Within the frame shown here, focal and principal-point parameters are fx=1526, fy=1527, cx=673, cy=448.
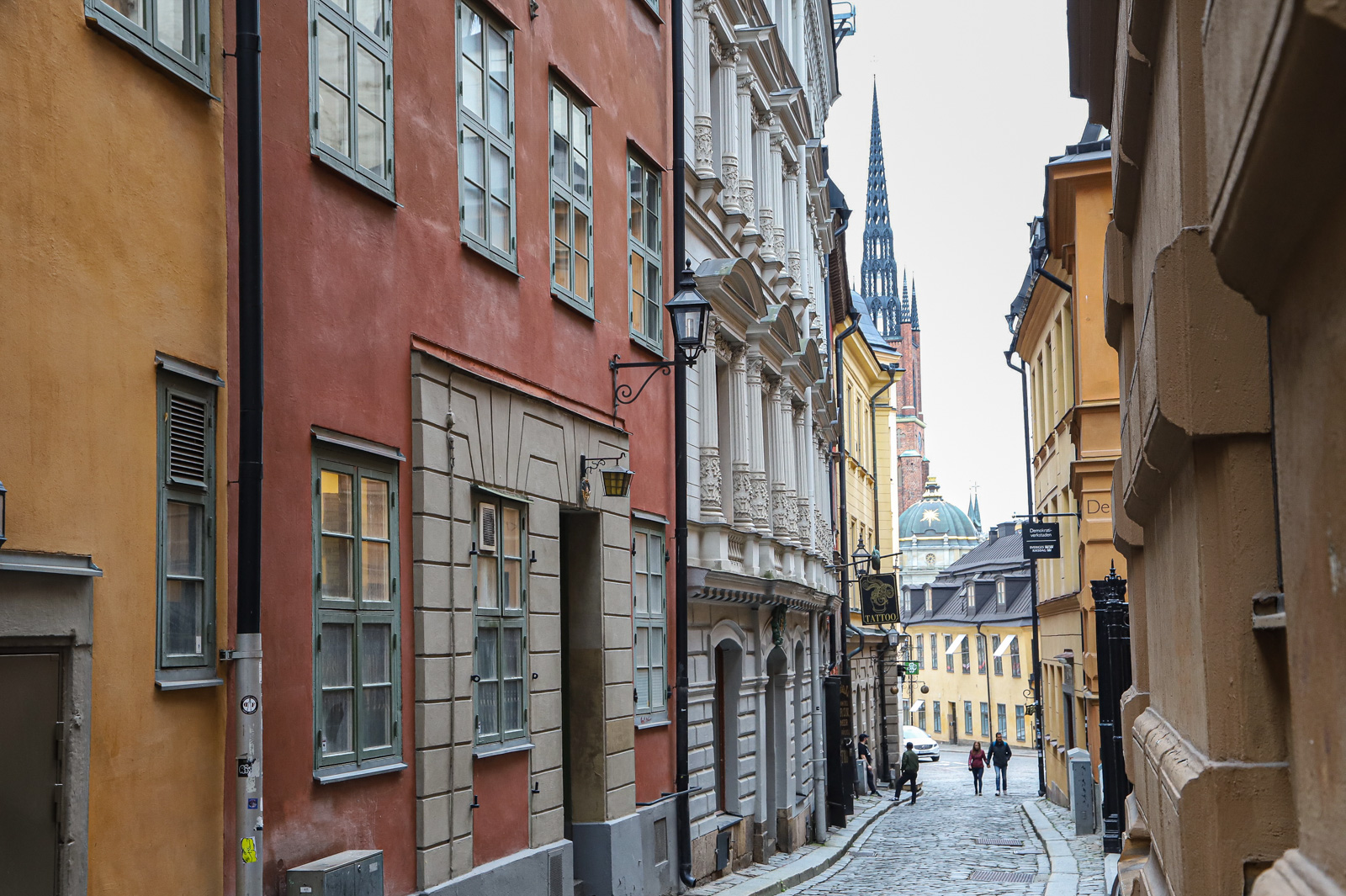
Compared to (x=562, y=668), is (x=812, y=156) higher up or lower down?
higher up

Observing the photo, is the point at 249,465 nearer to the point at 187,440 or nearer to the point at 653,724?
the point at 187,440

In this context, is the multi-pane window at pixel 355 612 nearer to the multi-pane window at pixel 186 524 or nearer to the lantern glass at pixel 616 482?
the multi-pane window at pixel 186 524

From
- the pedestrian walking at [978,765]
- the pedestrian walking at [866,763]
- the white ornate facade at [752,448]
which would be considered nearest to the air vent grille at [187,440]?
the white ornate facade at [752,448]

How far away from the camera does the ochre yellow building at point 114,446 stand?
6449mm

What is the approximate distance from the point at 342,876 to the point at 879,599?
30.7 m

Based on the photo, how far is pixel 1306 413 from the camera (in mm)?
2365

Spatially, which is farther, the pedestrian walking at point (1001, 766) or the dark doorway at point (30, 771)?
the pedestrian walking at point (1001, 766)

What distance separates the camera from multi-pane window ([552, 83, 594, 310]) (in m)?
14.0

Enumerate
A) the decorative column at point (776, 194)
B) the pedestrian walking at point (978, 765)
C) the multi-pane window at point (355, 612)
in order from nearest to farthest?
the multi-pane window at point (355, 612) → the decorative column at point (776, 194) → the pedestrian walking at point (978, 765)

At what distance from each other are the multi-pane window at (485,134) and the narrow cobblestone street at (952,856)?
10.6 m

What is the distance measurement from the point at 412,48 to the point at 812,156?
20848 mm

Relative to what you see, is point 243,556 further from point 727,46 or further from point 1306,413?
point 727,46

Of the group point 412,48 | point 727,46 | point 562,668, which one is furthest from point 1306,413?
point 727,46

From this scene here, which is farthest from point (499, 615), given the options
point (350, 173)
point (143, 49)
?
point (143, 49)
